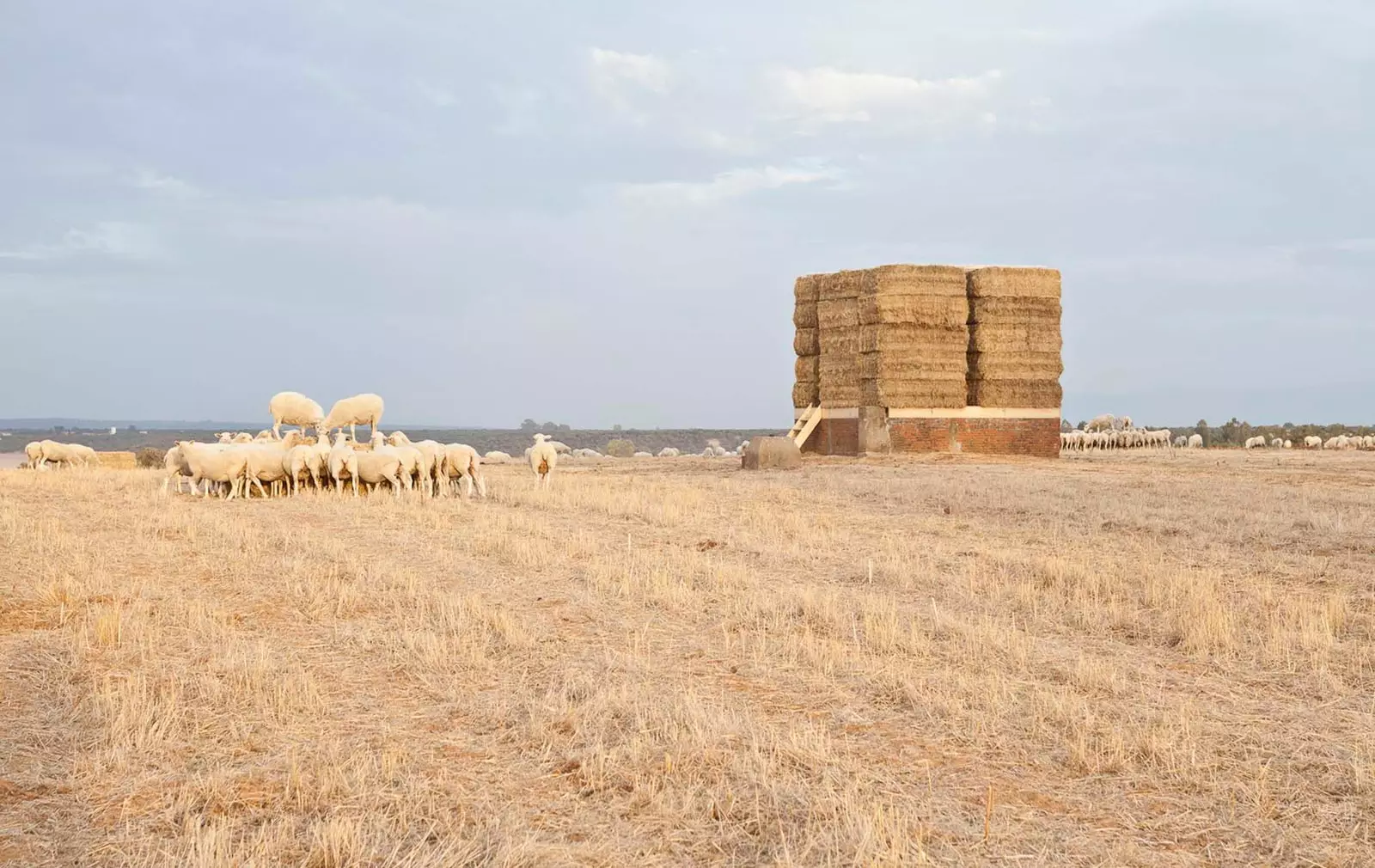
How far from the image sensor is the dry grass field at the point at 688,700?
13.6 ft

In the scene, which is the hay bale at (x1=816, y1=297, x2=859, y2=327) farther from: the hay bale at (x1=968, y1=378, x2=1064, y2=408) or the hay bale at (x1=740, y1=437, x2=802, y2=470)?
the hay bale at (x1=740, y1=437, x2=802, y2=470)

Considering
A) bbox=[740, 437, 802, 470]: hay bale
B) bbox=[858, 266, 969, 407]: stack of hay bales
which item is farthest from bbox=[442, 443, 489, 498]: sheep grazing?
bbox=[858, 266, 969, 407]: stack of hay bales

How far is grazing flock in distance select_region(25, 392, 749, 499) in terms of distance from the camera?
57.6ft

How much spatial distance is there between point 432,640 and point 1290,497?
14374 mm

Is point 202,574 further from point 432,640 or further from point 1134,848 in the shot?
point 1134,848

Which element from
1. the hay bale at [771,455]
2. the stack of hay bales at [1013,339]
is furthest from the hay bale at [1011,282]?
the hay bale at [771,455]

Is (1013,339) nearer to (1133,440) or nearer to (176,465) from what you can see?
(1133,440)

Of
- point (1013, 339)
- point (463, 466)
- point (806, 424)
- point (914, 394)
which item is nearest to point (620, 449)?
point (806, 424)

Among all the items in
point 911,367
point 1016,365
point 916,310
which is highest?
point 916,310

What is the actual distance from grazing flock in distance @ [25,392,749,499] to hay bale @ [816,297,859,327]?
11489 millimetres

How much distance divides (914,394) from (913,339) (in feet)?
4.80

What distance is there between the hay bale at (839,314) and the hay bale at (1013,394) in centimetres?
388

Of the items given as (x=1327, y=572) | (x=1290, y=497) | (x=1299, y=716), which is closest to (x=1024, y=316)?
(x=1290, y=497)

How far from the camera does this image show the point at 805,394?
32312mm
